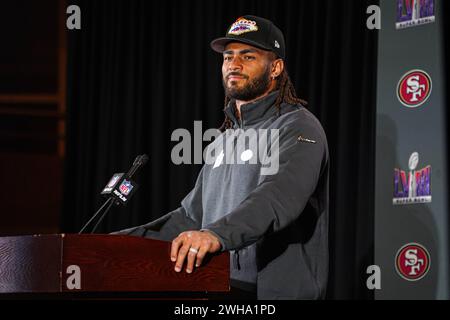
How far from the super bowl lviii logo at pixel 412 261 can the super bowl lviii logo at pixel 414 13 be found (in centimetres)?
91

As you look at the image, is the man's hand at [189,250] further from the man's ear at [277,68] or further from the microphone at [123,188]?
the man's ear at [277,68]

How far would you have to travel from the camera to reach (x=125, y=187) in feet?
6.47

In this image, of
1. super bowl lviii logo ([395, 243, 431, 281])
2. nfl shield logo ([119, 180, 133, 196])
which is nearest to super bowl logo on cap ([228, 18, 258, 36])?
nfl shield logo ([119, 180, 133, 196])

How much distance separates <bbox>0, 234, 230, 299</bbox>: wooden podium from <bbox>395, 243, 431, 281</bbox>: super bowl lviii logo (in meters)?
1.39

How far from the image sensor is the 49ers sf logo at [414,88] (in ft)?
9.50

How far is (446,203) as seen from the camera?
2787 millimetres

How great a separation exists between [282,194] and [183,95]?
2.29 m

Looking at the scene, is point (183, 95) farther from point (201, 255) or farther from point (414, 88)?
point (201, 255)

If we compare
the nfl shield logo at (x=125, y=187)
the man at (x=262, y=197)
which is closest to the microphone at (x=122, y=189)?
the nfl shield logo at (x=125, y=187)

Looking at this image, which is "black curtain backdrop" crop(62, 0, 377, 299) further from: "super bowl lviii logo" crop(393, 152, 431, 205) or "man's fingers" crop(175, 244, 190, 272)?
"man's fingers" crop(175, 244, 190, 272)

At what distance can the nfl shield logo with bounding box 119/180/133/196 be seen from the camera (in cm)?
196

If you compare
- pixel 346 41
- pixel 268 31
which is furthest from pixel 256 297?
pixel 346 41
